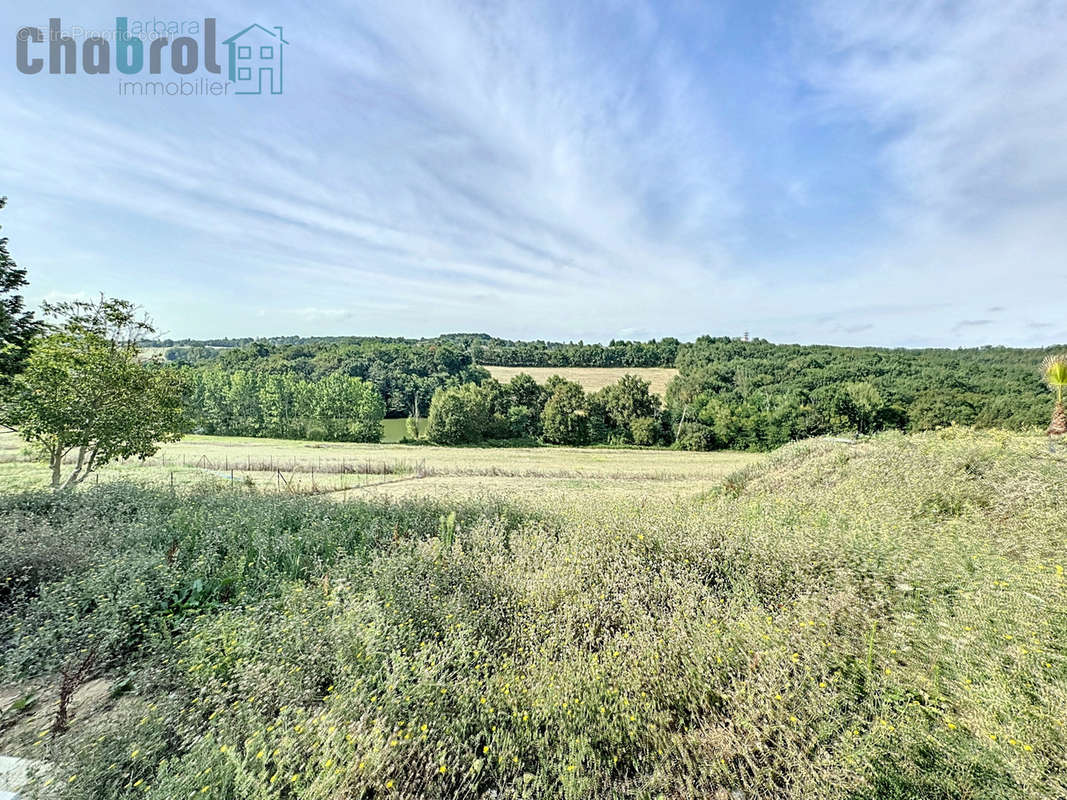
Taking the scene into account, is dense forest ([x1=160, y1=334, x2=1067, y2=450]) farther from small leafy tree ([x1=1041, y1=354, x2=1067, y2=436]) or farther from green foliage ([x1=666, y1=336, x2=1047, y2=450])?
small leafy tree ([x1=1041, y1=354, x2=1067, y2=436])

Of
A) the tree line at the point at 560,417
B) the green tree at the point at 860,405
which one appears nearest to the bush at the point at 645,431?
the tree line at the point at 560,417

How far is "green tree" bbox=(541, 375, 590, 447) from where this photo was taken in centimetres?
5131

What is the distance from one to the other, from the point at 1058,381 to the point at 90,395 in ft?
66.4

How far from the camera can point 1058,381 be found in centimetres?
905

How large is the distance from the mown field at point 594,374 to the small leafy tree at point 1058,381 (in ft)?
153

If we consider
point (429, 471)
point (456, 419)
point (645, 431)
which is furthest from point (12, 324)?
point (645, 431)

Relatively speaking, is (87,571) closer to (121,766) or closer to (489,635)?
(121,766)

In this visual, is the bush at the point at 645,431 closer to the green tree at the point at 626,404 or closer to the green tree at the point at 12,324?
the green tree at the point at 626,404

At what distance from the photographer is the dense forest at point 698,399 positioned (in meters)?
42.2

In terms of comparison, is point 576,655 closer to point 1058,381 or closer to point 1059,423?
point 1059,423

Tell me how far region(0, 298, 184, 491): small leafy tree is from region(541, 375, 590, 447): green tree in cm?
4286

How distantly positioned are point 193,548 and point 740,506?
8054 millimetres

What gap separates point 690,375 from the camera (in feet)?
193

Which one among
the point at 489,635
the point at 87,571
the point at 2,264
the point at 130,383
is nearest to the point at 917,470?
the point at 489,635
